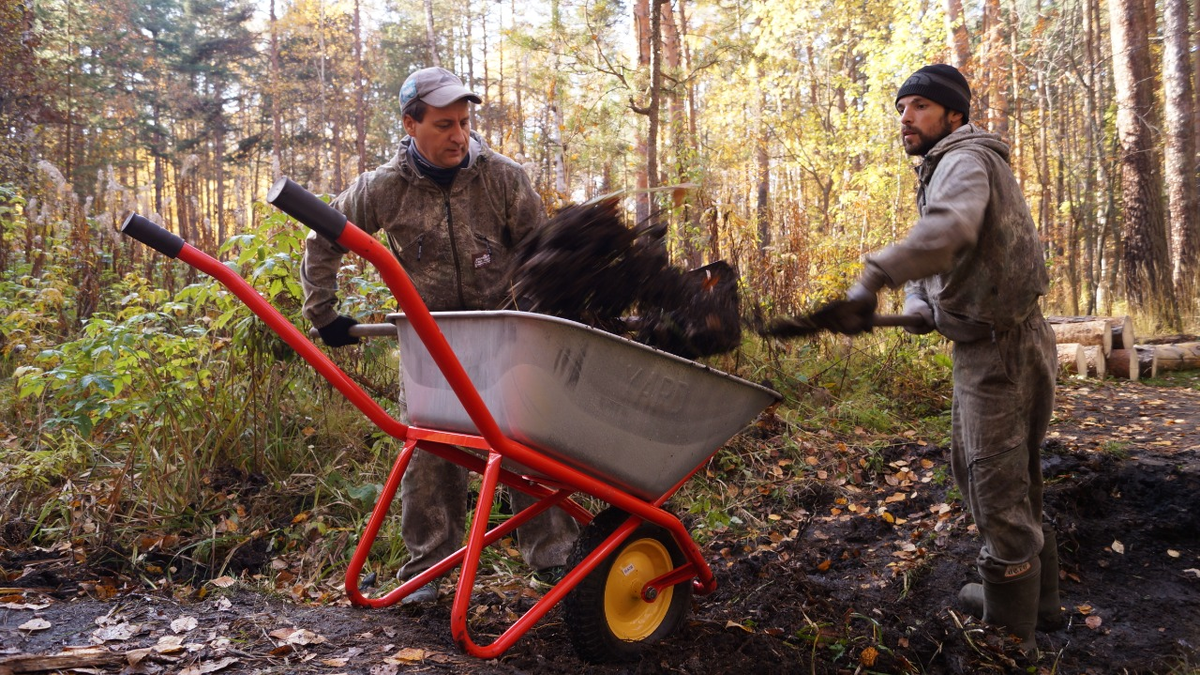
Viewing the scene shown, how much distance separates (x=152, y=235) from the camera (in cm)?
206

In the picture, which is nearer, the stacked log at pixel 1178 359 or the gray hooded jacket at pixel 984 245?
the gray hooded jacket at pixel 984 245

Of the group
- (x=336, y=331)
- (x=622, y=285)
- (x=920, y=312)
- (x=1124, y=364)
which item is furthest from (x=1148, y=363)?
(x=336, y=331)

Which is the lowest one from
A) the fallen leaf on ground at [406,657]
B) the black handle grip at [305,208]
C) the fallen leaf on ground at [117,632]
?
the fallen leaf on ground at [406,657]

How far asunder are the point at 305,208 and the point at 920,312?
2.12 meters

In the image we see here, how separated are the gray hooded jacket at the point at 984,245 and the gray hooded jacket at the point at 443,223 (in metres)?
1.57

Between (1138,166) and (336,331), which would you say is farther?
(1138,166)

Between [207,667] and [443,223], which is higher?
[443,223]

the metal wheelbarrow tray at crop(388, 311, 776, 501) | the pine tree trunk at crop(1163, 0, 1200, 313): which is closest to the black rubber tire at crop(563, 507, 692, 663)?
the metal wheelbarrow tray at crop(388, 311, 776, 501)

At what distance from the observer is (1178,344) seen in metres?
7.23

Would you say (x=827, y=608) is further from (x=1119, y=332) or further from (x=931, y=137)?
(x=1119, y=332)

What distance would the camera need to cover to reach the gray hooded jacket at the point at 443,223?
3096 mm

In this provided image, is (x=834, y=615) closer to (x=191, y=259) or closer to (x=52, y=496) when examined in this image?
(x=191, y=259)

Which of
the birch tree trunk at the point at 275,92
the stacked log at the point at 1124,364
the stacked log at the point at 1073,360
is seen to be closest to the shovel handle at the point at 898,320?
the stacked log at the point at 1073,360

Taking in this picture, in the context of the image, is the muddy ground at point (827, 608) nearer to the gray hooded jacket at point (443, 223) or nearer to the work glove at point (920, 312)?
the work glove at point (920, 312)
